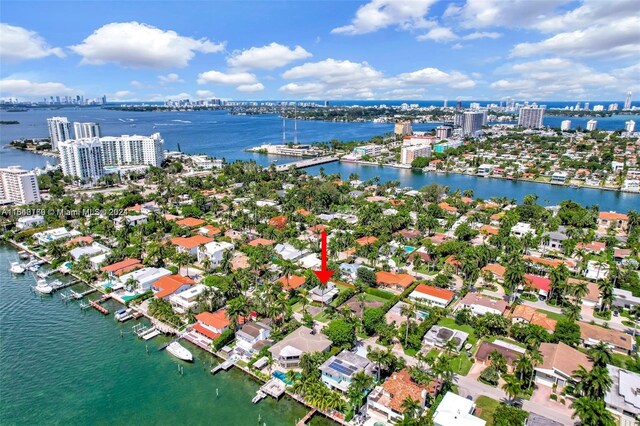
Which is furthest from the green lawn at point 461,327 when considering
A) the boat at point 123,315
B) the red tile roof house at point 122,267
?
the red tile roof house at point 122,267

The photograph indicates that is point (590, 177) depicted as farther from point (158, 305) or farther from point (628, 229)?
point (158, 305)

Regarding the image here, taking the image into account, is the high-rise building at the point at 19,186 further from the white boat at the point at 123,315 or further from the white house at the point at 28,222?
the white boat at the point at 123,315

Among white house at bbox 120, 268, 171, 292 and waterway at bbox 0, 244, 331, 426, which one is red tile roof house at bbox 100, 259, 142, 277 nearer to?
white house at bbox 120, 268, 171, 292

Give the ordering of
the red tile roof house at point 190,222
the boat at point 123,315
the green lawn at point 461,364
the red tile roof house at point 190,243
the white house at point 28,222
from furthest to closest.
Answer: the red tile roof house at point 190,222 < the white house at point 28,222 < the red tile roof house at point 190,243 < the boat at point 123,315 < the green lawn at point 461,364

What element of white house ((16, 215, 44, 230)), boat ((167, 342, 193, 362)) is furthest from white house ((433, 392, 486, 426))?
white house ((16, 215, 44, 230))

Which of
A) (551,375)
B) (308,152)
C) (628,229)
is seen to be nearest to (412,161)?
(308,152)
